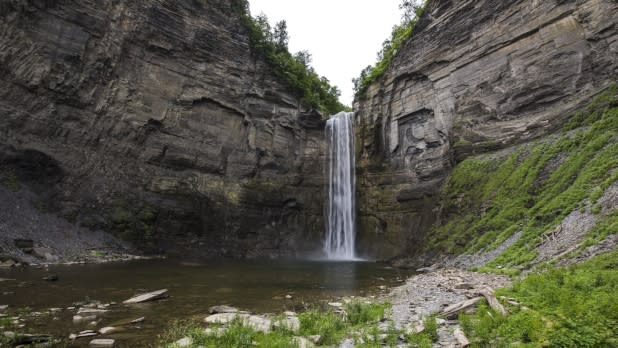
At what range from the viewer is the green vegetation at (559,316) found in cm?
451

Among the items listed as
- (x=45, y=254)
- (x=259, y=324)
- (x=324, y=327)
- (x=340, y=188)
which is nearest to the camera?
(x=324, y=327)

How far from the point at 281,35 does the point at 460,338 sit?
43.9 m

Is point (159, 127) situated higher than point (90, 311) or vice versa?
point (159, 127)

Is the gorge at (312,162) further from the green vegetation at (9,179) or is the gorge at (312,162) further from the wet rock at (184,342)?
the wet rock at (184,342)

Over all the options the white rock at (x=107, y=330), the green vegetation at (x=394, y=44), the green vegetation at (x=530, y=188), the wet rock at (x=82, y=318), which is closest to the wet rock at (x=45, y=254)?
the wet rock at (x=82, y=318)

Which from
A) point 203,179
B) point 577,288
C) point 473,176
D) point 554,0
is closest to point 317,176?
point 203,179

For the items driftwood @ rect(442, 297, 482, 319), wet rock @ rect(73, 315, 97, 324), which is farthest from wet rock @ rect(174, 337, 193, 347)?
driftwood @ rect(442, 297, 482, 319)

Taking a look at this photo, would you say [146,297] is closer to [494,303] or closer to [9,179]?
[494,303]

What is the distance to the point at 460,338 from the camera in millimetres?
5289

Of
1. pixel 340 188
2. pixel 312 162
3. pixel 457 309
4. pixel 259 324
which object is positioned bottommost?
pixel 259 324

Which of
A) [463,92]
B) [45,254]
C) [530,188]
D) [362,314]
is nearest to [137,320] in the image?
[362,314]

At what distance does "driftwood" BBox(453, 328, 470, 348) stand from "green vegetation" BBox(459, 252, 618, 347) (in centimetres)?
11

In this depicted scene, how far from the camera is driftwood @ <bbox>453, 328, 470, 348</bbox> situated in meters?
5.01

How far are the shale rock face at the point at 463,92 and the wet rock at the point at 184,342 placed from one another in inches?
872
